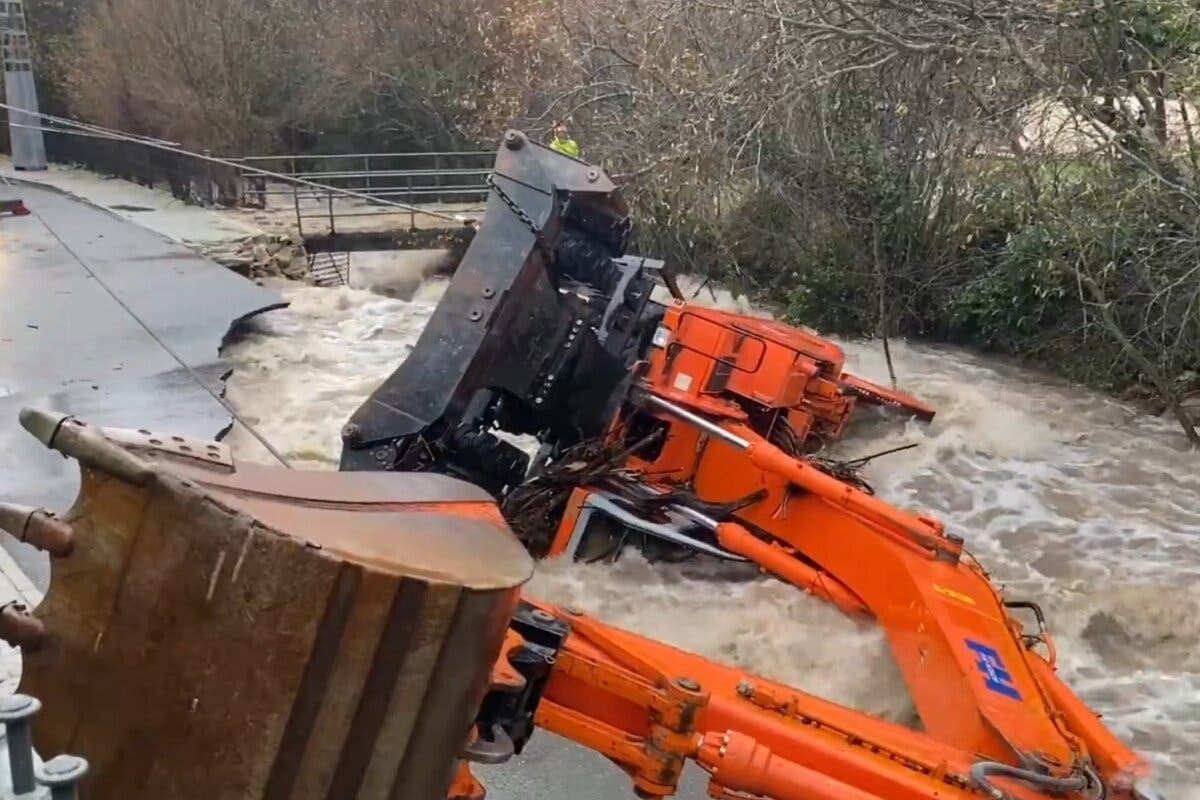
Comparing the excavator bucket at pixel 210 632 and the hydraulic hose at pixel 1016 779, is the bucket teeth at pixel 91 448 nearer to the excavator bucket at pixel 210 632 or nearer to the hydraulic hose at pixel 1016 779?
the excavator bucket at pixel 210 632

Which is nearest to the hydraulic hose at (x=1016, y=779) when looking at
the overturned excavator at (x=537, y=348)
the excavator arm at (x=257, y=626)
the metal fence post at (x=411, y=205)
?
the excavator arm at (x=257, y=626)

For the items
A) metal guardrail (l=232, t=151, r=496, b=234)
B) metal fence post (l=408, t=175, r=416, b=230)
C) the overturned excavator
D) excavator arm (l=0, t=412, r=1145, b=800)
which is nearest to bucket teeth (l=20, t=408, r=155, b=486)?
excavator arm (l=0, t=412, r=1145, b=800)

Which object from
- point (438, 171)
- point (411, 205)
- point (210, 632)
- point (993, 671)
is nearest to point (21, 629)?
point (210, 632)

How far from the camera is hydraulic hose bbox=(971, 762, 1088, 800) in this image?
10.8 feet

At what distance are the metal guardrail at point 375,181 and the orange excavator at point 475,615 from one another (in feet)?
50.2

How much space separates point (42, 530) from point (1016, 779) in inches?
108

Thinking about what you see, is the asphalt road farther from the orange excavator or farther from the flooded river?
the orange excavator

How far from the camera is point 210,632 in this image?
220 cm

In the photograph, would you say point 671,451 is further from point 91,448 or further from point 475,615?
point 91,448

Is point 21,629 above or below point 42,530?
below

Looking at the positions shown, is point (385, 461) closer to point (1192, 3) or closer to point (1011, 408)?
point (1192, 3)

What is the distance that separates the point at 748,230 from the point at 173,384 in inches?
334

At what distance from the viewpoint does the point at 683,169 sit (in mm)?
11664

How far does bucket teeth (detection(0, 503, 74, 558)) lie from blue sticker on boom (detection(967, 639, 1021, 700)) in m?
3.12
